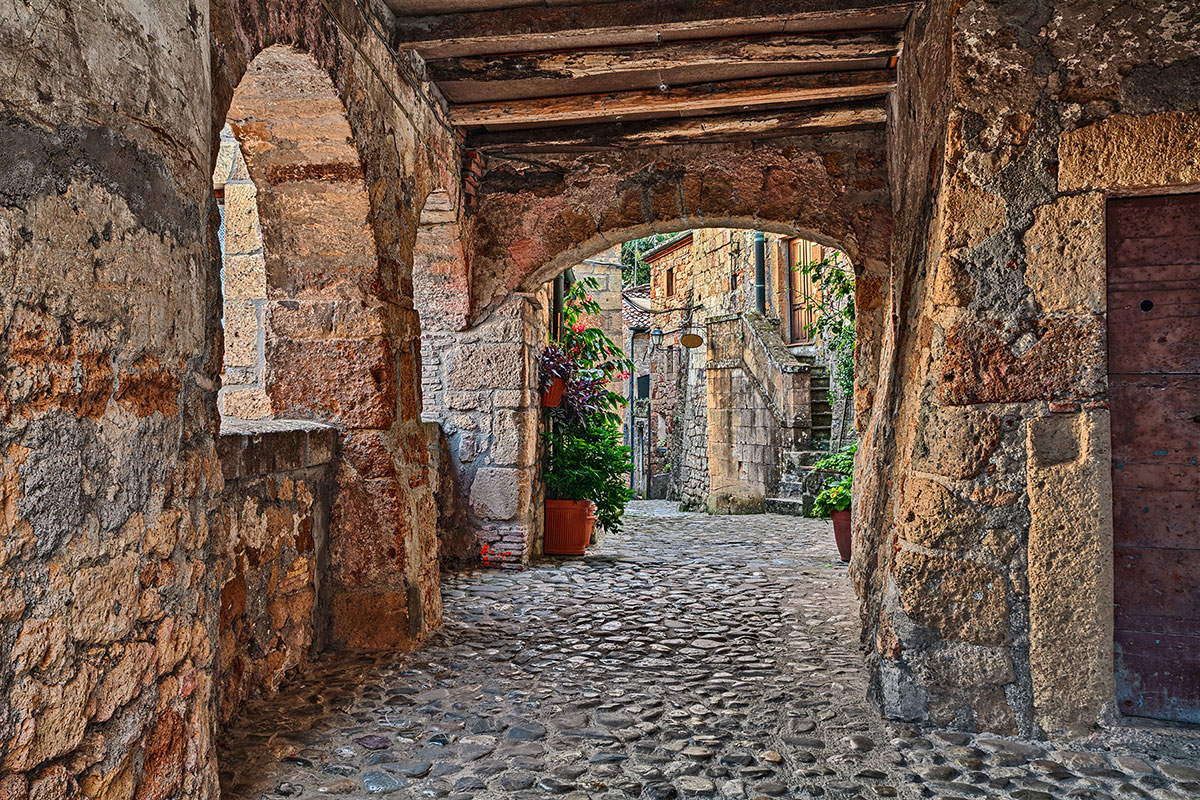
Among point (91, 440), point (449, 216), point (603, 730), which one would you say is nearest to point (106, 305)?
point (91, 440)

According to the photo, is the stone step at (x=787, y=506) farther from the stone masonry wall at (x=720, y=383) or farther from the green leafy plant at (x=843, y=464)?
the green leafy plant at (x=843, y=464)

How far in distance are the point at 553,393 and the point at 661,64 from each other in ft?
8.52

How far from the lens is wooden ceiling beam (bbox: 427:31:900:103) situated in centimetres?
365

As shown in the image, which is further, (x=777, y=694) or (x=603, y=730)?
(x=777, y=694)

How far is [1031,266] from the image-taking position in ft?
8.30

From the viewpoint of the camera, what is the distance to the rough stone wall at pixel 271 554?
8.66 feet

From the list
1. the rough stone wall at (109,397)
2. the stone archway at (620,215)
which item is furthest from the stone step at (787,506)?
the rough stone wall at (109,397)

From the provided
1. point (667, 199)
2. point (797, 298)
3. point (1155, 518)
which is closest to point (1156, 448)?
point (1155, 518)

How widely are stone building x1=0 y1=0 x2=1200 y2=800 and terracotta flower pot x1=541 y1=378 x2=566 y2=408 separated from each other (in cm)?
112

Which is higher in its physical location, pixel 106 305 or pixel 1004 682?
pixel 106 305

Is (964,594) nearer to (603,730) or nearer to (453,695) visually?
(603,730)

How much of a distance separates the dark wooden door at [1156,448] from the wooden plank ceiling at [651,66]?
55.7 inches

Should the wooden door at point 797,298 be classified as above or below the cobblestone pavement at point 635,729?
above

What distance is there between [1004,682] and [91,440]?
2.51m
